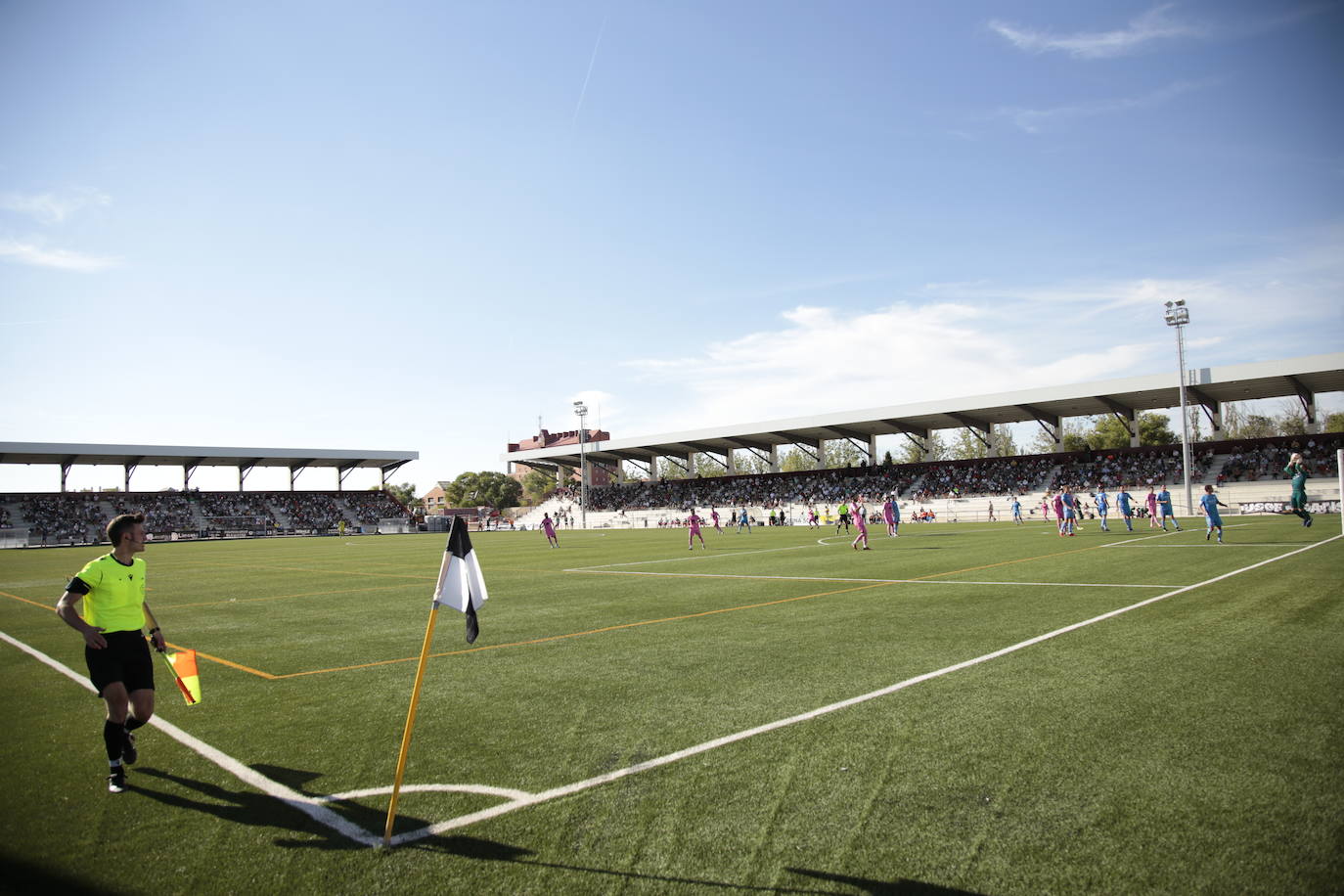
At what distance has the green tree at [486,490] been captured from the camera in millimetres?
124438

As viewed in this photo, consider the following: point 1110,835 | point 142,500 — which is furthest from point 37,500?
point 1110,835

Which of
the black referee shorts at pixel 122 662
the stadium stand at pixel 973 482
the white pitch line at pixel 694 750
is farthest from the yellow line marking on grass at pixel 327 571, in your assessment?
the stadium stand at pixel 973 482

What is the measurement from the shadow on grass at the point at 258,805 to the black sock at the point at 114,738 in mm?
244

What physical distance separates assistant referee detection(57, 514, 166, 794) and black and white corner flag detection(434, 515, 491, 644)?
92.6 inches

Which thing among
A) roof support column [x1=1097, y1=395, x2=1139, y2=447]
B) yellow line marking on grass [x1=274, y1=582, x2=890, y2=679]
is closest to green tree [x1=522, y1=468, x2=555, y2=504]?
roof support column [x1=1097, y1=395, x2=1139, y2=447]

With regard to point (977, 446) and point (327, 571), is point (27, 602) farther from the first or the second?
point (977, 446)

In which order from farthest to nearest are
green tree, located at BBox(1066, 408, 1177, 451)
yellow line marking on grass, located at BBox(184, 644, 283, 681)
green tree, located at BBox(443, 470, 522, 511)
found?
1. green tree, located at BBox(443, 470, 522, 511)
2. green tree, located at BBox(1066, 408, 1177, 451)
3. yellow line marking on grass, located at BBox(184, 644, 283, 681)

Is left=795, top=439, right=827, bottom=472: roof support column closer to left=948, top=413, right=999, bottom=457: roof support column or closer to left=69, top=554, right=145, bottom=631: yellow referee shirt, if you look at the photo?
left=948, top=413, right=999, bottom=457: roof support column

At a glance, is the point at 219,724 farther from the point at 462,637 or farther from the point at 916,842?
the point at 916,842

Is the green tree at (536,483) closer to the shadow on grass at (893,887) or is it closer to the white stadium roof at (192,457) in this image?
the white stadium roof at (192,457)

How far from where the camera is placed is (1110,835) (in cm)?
388

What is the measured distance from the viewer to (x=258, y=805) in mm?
4715

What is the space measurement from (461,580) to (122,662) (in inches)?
113

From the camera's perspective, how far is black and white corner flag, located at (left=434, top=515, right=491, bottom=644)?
465cm
